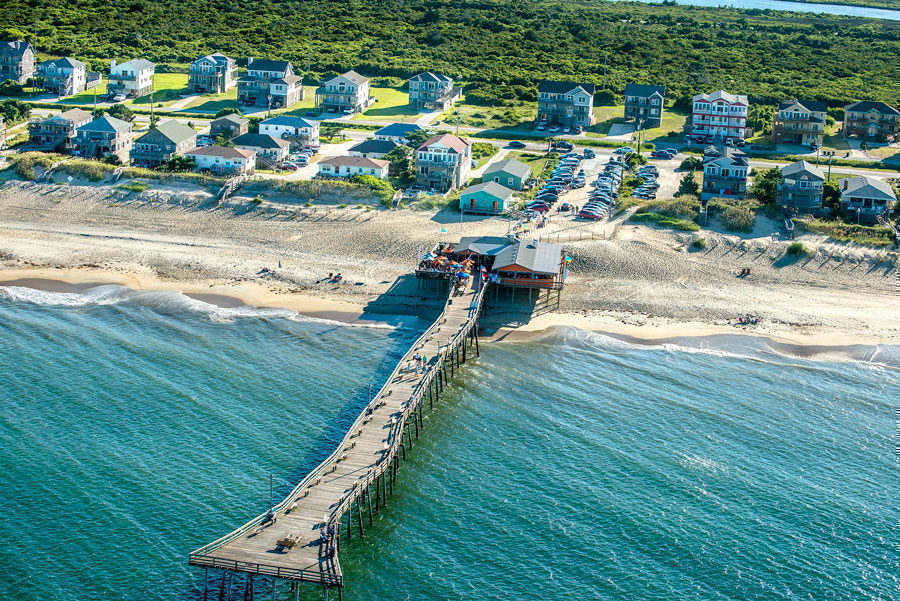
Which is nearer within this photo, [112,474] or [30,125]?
[112,474]

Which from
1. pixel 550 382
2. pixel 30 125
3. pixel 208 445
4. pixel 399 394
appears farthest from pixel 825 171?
pixel 30 125

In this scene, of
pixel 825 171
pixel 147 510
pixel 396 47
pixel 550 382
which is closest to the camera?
pixel 147 510

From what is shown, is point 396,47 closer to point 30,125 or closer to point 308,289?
point 30,125

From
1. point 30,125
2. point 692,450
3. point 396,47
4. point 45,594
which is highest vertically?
point 396,47

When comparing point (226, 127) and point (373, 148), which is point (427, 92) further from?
point (373, 148)

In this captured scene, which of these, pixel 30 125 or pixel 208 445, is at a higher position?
pixel 30 125

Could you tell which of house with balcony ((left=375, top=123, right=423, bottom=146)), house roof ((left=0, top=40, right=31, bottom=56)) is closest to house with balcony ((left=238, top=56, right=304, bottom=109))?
house with balcony ((left=375, top=123, right=423, bottom=146))

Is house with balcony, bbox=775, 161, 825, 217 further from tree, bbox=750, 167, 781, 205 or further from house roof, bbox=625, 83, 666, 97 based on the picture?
house roof, bbox=625, 83, 666, 97
